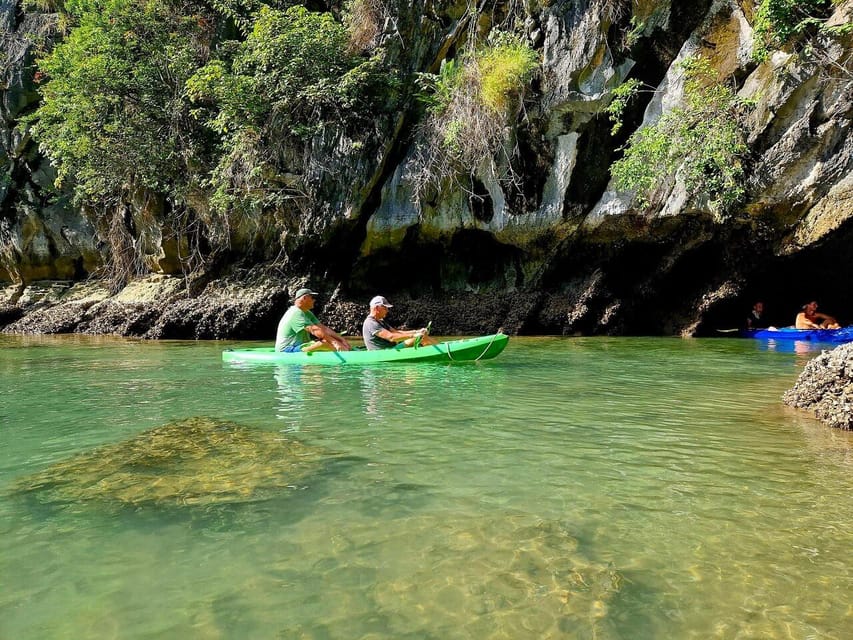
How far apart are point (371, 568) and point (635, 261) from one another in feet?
42.8

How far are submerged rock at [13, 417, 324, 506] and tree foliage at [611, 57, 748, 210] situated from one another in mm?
9395

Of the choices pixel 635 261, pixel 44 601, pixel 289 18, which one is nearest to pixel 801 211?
pixel 635 261

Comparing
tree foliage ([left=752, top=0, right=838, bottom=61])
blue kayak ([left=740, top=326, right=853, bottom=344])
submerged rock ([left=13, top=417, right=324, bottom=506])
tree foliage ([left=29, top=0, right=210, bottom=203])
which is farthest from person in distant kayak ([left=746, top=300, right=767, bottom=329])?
tree foliage ([left=29, top=0, right=210, bottom=203])

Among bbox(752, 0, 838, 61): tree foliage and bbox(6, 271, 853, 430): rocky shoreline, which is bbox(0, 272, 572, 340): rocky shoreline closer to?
bbox(6, 271, 853, 430): rocky shoreline

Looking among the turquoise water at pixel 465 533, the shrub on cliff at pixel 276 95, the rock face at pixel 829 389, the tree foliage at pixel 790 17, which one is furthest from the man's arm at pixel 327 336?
the tree foliage at pixel 790 17

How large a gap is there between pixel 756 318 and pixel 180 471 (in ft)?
46.0

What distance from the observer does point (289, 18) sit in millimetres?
14047

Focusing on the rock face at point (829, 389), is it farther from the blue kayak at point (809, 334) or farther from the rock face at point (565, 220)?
the blue kayak at point (809, 334)

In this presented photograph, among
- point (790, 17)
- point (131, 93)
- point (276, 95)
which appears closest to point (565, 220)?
point (790, 17)

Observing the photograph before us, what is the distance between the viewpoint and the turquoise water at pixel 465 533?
2.05 metres

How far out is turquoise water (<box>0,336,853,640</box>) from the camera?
2.05m

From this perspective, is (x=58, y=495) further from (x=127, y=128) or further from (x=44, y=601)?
(x=127, y=128)

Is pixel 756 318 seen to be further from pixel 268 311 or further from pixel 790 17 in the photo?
pixel 268 311

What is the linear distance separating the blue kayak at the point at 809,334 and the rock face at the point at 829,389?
7.20 metres
